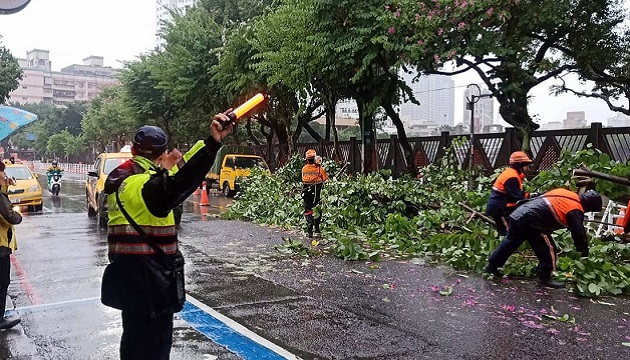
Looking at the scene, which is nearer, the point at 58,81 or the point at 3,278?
the point at 3,278

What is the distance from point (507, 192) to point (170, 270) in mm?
5909

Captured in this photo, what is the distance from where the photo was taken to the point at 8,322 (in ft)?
18.3

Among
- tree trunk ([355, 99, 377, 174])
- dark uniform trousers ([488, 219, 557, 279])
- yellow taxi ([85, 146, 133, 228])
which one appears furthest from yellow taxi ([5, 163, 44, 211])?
dark uniform trousers ([488, 219, 557, 279])

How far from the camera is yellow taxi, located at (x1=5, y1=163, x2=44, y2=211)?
1747 cm

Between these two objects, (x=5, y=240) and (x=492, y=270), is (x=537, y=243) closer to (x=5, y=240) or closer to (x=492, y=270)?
(x=492, y=270)

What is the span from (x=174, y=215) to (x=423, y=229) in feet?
24.3

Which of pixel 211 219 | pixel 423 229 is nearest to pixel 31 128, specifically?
pixel 211 219

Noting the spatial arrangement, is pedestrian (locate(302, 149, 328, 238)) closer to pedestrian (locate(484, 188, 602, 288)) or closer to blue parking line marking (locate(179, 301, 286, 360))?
pedestrian (locate(484, 188, 602, 288))

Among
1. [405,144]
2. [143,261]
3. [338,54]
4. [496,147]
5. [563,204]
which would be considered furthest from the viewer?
[405,144]

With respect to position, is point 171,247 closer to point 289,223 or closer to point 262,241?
point 262,241

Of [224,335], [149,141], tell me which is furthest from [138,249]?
[224,335]

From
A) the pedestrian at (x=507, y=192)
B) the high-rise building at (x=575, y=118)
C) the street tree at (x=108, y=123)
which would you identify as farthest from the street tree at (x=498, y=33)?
the street tree at (x=108, y=123)

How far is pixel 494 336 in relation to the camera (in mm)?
5285

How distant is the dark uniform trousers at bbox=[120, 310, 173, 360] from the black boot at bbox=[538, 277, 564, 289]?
17.8 feet
